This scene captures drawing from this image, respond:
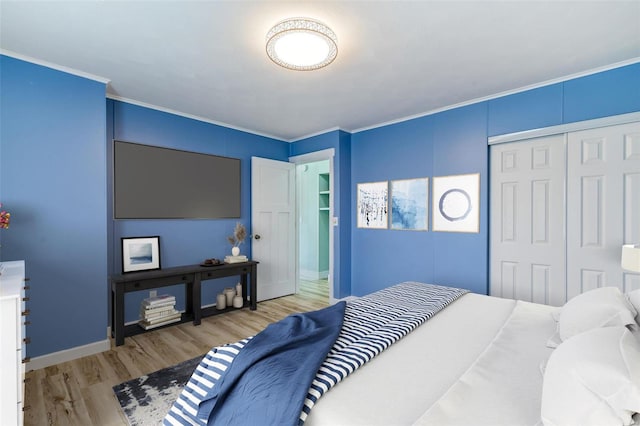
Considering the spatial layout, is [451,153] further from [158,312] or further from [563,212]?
[158,312]

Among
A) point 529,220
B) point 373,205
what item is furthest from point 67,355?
point 529,220

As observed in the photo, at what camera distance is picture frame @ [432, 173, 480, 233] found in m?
3.32

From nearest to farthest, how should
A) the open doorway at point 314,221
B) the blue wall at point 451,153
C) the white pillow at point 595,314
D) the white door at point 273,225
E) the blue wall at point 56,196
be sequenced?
1. the white pillow at point 595,314
2. the blue wall at point 56,196
3. the blue wall at point 451,153
4. the white door at point 273,225
5. the open doorway at point 314,221

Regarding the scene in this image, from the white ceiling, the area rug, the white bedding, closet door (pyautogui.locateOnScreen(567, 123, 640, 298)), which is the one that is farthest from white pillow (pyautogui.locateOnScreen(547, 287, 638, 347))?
the area rug

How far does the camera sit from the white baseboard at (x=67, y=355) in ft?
8.04

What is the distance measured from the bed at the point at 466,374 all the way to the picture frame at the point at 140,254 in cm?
237

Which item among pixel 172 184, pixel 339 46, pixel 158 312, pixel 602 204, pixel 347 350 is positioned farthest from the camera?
pixel 172 184

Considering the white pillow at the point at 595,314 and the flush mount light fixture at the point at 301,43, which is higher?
the flush mount light fixture at the point at 301,43

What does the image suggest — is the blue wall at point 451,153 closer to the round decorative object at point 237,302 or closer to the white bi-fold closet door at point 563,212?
the white bi-fold closet door at point 563,212

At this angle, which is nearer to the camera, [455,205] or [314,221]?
[455,205]

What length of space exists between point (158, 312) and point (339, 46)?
322cm

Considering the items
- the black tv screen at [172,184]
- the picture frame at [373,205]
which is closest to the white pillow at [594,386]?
the picture frame at [373,205]

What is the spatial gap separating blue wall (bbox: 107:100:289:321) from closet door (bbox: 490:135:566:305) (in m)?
3.19

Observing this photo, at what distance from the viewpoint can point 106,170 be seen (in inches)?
114
